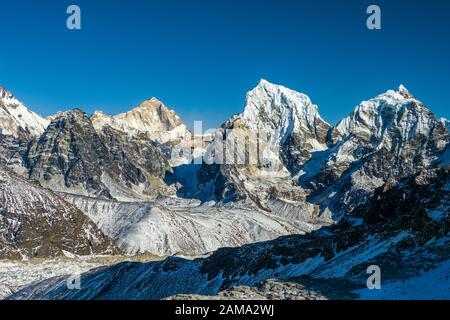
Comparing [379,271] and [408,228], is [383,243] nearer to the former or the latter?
[408,228]

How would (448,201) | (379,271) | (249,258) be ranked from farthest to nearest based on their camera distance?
(249,258) → (448,201) → (379,271)

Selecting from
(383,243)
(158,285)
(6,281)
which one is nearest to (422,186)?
(383,243)

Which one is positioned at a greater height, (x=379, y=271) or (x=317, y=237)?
(x=317, y=237)

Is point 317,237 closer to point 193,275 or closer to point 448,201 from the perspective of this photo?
point 193,275
